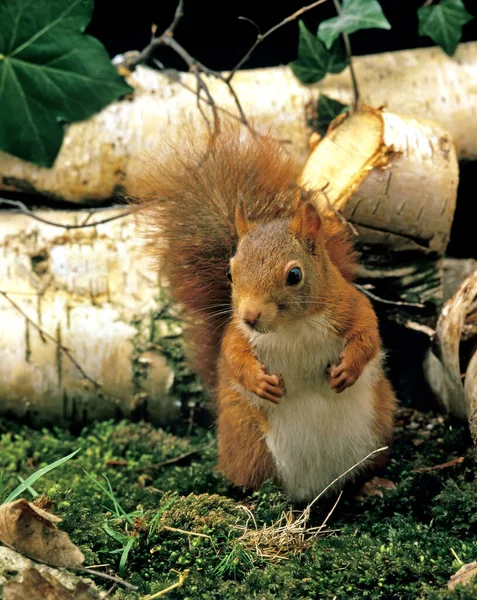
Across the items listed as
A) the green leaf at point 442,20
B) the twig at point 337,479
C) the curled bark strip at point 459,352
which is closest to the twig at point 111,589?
the twig at point 337,479

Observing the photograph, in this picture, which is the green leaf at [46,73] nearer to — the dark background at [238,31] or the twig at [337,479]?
the dark background at [238,31]

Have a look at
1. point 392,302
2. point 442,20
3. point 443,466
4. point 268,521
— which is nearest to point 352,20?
point 442,20

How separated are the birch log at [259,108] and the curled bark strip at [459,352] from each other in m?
0.88

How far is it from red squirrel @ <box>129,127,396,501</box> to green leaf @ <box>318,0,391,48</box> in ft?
1.96

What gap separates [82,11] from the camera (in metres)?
2.12

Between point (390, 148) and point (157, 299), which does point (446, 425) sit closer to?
point (390, 148)

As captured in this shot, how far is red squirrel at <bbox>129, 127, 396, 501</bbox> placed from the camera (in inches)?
61.1

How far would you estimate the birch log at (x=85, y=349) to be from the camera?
7.95ft

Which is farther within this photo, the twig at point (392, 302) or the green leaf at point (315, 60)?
the green leaf at point (315, 60)

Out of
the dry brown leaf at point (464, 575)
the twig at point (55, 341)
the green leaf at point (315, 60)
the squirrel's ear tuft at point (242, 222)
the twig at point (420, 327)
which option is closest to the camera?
the dry brown leaf at point (464, 575)

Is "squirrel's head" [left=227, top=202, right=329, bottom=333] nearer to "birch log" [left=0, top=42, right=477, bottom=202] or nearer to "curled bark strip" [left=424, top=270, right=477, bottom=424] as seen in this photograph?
"curled bark strip" [left=424, top=270, right=477, bottom=424]

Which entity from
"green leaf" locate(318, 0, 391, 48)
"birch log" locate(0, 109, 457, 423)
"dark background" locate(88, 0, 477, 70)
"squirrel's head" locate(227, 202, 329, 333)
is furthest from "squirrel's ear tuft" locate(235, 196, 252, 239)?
"dark background" locate(88, 0, 477, 70)

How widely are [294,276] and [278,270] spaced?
0.04 metres

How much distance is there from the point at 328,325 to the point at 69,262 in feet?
4.13
